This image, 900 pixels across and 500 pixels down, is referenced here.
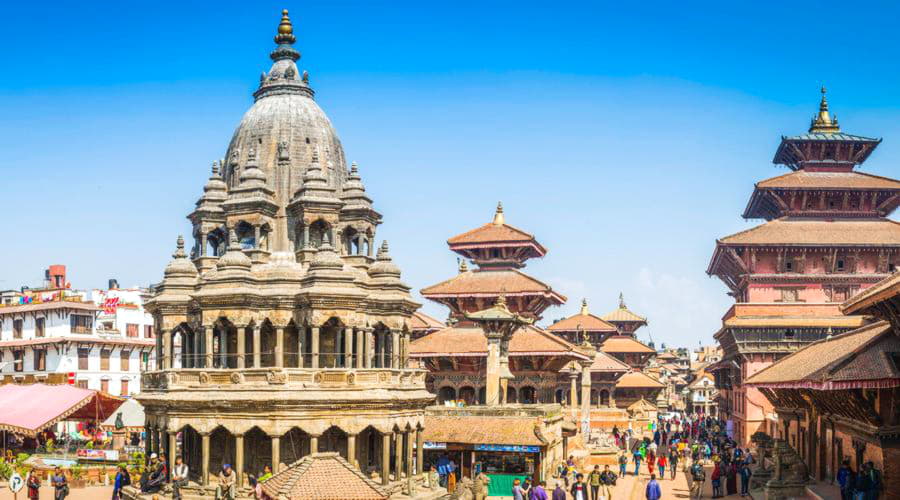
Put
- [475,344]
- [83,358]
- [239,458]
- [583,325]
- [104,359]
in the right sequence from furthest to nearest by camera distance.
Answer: [583,325] < [104,359] < [83,358] < [475,344] < [239,458]

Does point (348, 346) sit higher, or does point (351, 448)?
point (348, 346)

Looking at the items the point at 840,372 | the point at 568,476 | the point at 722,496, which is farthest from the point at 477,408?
the point at 840,372

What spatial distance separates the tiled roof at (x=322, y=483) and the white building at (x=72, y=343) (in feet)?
138

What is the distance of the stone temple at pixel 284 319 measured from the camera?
32.6 meters

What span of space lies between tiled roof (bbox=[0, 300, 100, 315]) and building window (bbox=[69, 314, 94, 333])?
684mm

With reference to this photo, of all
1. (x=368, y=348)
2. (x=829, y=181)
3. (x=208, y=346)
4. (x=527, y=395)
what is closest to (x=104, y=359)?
(x=527, y=395)

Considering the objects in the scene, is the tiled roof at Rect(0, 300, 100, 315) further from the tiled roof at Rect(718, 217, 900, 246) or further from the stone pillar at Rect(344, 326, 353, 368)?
the tiled roof at Rect(718, 217, 900, 246)

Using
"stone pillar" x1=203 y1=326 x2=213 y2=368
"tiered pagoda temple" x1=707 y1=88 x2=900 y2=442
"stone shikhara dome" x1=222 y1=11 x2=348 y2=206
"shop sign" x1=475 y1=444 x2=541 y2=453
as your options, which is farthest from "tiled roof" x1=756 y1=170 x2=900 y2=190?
"stone pillar" x1=203 y1=326 x2=213 y2=368

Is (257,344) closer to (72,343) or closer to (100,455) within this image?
(100,455)

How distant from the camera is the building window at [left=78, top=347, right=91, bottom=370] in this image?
213ft

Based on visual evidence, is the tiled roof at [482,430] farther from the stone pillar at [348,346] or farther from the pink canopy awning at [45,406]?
the pink canopy awning at [45,406]

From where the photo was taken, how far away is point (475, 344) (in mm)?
55062

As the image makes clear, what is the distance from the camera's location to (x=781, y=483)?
3294cm

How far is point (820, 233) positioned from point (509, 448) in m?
31.6
